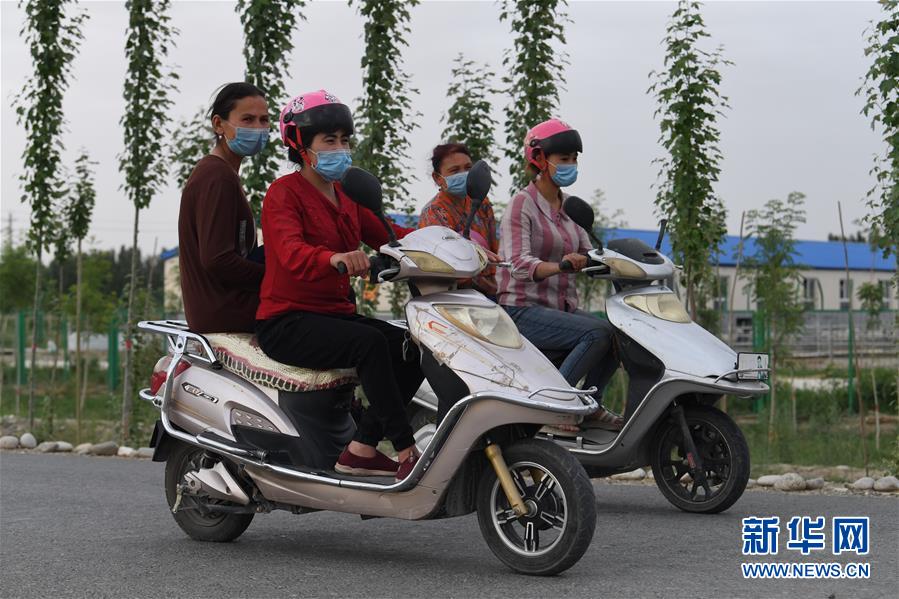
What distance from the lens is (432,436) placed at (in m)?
5.31

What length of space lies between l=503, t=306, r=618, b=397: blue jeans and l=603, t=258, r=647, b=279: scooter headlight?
1.03 feet

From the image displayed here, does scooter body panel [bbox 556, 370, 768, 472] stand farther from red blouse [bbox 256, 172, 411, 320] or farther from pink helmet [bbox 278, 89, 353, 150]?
pink helmet [bbox 278, 89, 353, 150]

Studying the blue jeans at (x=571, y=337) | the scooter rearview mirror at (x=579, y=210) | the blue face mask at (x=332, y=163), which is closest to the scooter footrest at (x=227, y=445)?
the blue face mask at (x=332, y=163)

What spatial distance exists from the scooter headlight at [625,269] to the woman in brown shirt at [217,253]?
2035 millimetres

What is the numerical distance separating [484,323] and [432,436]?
52 centimetres

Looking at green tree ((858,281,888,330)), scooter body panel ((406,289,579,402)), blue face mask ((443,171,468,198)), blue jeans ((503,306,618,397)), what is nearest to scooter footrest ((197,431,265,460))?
scooter body panel ((406,289,579,402))

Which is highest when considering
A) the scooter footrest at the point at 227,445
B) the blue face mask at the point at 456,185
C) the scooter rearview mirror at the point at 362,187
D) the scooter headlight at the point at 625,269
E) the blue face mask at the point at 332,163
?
the blue face mask at the point at 456,185

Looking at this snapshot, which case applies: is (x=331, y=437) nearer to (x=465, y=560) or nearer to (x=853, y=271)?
(x=465, y=560)

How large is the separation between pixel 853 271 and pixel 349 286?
55168mm

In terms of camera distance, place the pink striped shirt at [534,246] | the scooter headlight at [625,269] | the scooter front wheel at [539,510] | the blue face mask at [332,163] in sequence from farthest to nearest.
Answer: the pink striped shirt at [534,246] → the scooter headlight at [625,269] → the blue face mask at [332,163] → the scooter front wheel at [539,510]

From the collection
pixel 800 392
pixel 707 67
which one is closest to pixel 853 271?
pixel 800 392

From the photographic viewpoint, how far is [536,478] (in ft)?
16.8

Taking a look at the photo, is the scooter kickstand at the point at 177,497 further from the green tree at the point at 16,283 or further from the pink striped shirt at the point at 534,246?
the green tree at the point at 16,283

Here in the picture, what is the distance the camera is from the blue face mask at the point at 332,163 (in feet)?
19.0
